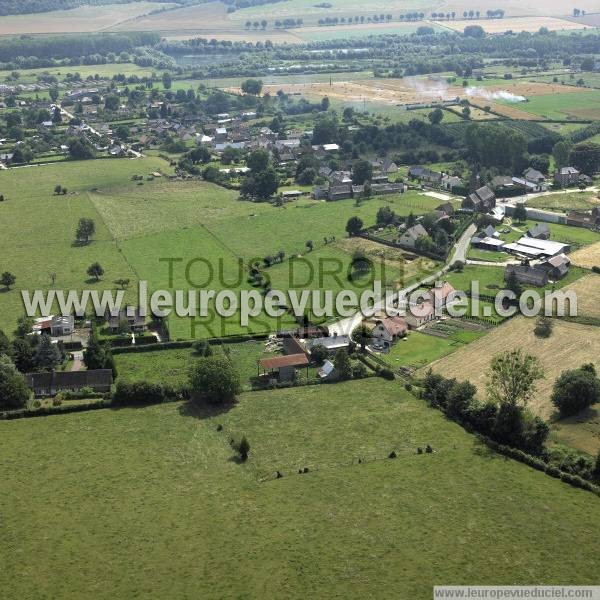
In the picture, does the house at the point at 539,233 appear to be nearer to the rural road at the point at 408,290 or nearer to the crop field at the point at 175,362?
the rural road at the point at 408,290

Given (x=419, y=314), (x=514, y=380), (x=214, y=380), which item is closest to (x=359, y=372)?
(x=214, y=380)

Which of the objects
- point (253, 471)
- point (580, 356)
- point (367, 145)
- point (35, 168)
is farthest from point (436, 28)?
point (253, 471)

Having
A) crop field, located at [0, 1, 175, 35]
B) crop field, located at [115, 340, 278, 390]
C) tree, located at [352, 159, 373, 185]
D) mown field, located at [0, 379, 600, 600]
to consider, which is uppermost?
crop field, located at [0, 1, 175, 35]

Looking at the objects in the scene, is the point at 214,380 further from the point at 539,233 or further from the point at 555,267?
the point at 539,233

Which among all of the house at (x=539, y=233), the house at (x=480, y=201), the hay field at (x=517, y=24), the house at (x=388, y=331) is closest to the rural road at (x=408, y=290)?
the house at (x=388, y=331)

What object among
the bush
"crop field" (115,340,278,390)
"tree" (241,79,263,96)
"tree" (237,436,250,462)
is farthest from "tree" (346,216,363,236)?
"tree" (241,79,263,96)

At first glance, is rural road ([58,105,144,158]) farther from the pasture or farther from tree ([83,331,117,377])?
tree ([83,331,117,377])
